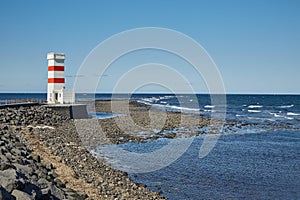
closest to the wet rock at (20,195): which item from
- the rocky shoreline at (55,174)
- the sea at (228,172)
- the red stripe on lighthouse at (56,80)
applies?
the rocky shoreline at (55,174)

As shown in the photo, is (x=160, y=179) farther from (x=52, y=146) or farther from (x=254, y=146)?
(x=254, y=146)

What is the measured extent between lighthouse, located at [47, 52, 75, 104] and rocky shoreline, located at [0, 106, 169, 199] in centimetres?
811

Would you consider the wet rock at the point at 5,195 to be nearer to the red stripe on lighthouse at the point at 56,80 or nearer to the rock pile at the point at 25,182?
the rock pile at the point at 25,182

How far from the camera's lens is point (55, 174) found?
9.14 m

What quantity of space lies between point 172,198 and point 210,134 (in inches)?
582

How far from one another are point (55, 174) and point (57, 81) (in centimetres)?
1665

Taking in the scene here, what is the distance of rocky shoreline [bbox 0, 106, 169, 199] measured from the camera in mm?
6070

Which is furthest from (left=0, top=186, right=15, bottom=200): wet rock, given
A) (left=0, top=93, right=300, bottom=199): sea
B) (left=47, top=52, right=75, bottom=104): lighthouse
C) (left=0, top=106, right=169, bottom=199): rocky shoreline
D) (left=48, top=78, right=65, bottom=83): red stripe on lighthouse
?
(left=48, top=78, right=65, bottom=83): red stripe on lighthouse

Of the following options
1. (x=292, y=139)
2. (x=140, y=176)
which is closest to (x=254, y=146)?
(x=292, y=139)

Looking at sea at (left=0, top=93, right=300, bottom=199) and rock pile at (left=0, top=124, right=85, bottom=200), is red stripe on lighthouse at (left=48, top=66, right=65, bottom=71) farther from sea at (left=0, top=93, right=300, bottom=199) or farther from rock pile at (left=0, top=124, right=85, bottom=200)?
rock pile at (left=0, top=124, right=85, bottom=200)

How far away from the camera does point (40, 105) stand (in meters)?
25.0

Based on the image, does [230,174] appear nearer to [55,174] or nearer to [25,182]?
[55,174]

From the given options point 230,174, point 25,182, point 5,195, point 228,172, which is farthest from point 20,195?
point 228,172

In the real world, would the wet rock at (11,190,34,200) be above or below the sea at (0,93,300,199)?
above
